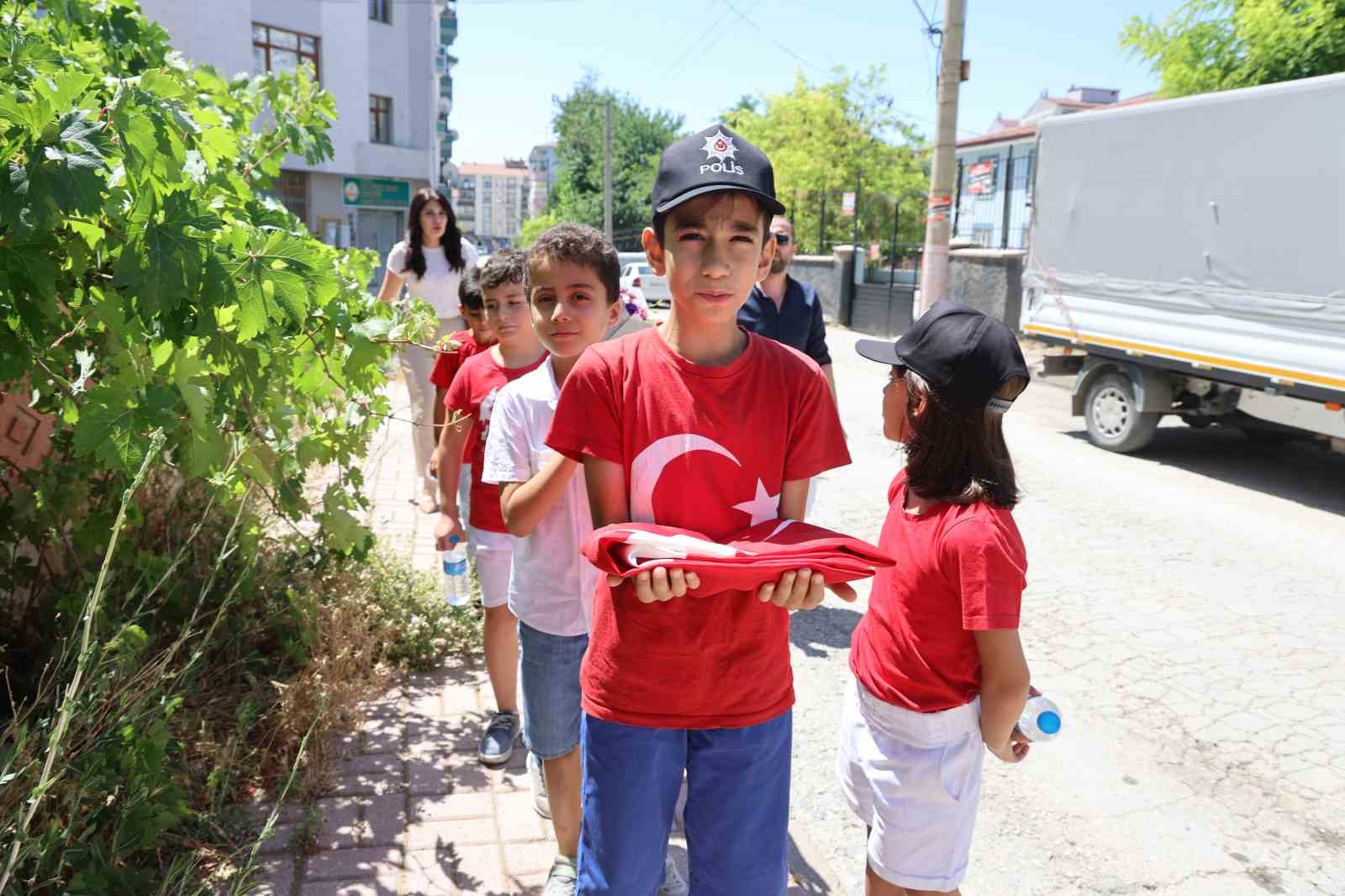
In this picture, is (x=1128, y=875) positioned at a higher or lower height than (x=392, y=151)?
lower

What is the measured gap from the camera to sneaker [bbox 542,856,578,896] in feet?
8.72

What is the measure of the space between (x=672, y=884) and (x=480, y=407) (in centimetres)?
166

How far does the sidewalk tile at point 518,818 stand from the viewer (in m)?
3.05

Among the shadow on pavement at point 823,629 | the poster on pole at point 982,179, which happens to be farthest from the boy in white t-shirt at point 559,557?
the poster on pole at point 982,179

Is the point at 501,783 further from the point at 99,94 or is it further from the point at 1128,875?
the point at 99,94

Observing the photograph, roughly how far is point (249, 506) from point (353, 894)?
1.40 metres

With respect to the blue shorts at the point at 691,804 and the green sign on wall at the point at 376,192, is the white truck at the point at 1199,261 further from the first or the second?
the green sign on wall at the point at 376,192

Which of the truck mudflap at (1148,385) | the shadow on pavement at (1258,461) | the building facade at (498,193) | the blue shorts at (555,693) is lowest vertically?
the shadow on pavement at (1258,461)

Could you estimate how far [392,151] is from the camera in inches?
1331

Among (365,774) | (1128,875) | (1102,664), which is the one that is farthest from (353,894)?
(1102,664)

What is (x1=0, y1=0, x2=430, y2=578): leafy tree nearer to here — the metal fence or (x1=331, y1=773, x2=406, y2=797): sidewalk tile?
(x1=331, y1=773, x2=406, y2=797): sidewalk tile

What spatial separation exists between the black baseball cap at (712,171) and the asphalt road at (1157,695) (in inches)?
82.1

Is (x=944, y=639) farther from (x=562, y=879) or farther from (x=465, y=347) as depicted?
(x=465, y=347)

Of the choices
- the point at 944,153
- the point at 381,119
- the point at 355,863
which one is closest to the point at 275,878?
the point at 355,863
